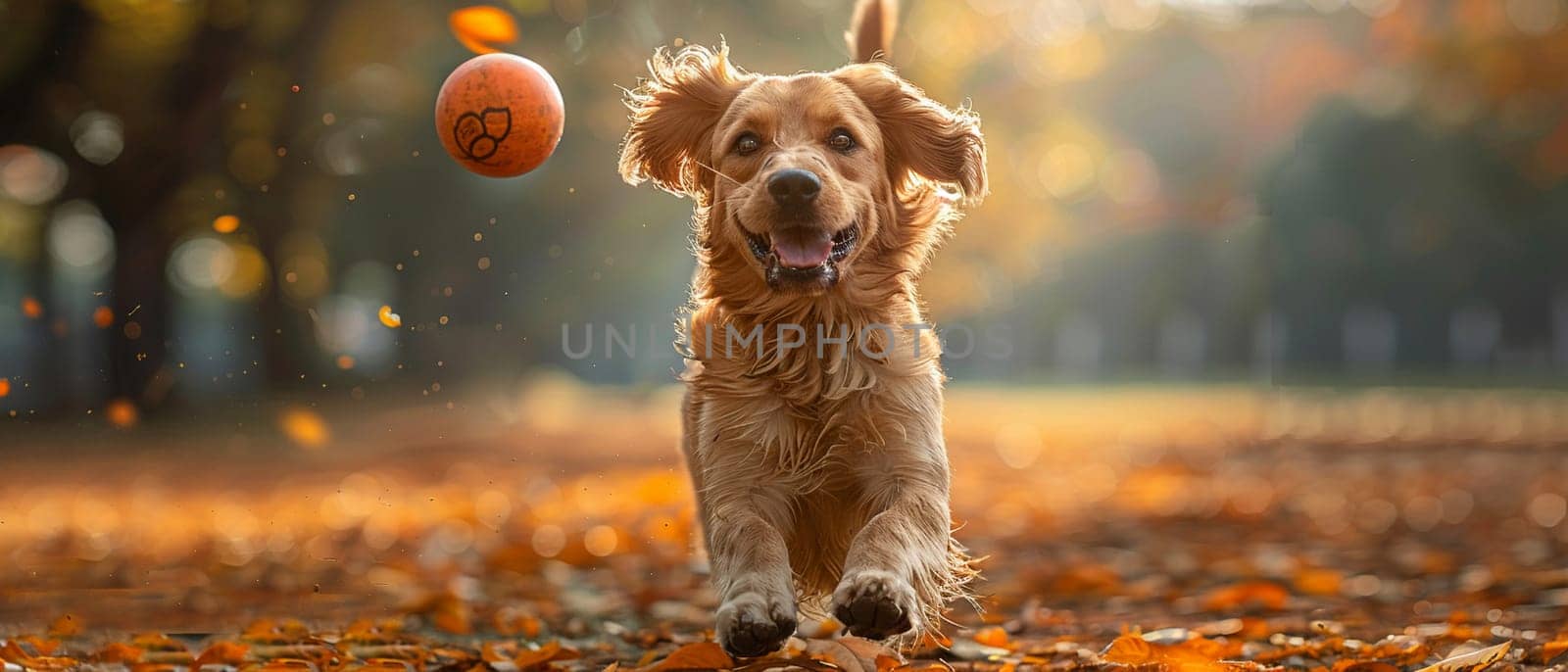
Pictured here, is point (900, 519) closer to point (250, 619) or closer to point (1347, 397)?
point (250, 619)

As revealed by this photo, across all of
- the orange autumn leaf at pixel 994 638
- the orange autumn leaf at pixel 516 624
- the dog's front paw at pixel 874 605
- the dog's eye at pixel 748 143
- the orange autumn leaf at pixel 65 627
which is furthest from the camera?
the orange autumn leaf at pixel 516 624

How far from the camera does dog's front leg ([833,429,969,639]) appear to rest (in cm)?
366

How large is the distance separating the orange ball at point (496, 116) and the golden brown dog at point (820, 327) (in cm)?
59

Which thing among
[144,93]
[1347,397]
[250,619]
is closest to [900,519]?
[250,619]

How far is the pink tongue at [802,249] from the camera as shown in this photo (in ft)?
13.9

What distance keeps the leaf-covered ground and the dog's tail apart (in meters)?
2.34

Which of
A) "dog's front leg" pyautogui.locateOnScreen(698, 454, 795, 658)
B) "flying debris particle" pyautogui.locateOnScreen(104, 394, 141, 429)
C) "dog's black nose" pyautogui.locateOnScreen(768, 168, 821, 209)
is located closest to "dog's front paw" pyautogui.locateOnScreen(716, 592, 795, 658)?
"dog's front leg" pyautogui.locateOnScreen(698, 454, 795, 658)

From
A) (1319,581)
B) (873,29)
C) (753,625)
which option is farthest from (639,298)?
(753,625)

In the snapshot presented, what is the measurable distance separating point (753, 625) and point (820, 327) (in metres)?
1.22

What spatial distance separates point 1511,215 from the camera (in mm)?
31234

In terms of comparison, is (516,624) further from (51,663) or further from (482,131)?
(482,131)

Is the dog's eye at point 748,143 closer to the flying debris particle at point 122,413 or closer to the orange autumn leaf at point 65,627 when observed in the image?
the orange autumn leaf at point 65,627

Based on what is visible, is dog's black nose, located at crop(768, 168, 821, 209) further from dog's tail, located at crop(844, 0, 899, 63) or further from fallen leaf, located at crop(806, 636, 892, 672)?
dog's tail, located at crop(844, 0, 899, 63)

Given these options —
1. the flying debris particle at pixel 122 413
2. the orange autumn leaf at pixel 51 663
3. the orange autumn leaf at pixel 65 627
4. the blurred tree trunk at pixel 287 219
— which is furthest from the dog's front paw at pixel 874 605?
the flying debris particle at pixel 122 413
